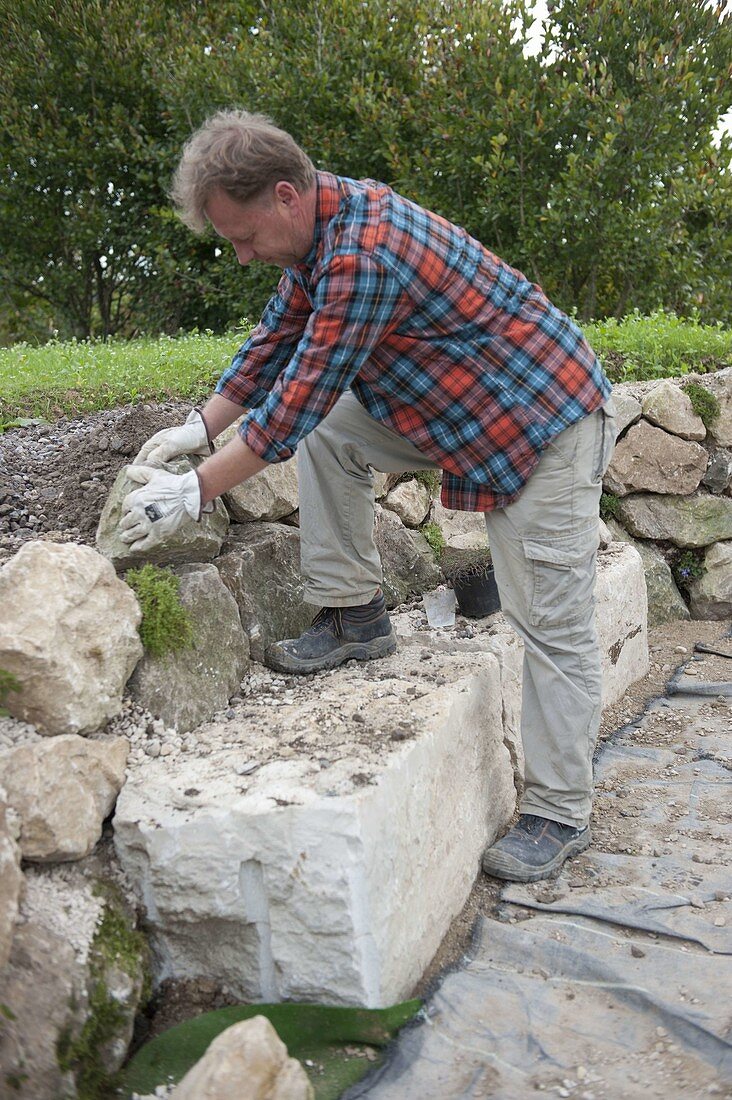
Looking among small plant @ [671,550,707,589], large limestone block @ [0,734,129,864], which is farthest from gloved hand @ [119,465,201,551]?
small plant @ [671,550,707,589]

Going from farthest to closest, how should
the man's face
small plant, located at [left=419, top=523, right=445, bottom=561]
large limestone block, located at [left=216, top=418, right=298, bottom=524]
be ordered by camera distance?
small plant, located at [left=419, top=523, right=445, bottom=561] < large limestone block, located at [left=216, top=418, right=298, bottom=524] < the man's face

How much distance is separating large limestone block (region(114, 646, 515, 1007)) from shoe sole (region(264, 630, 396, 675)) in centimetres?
44

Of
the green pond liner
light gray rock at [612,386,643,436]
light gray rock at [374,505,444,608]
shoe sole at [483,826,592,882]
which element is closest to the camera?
the green pond liner

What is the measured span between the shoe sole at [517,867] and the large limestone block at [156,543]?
4.64ft

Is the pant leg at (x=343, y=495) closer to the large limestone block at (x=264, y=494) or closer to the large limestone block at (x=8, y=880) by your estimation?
the large limestone block at (x=264, y=494)

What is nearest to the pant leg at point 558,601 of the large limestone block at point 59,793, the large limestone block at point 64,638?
the large limestone block at point 64,638

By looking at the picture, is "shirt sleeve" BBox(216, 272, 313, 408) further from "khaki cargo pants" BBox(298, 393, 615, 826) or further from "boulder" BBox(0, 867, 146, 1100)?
"boulder" BBox(0, 867, 146, 1100)

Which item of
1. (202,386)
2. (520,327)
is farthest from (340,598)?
(202,386)

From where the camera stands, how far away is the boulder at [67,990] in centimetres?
204

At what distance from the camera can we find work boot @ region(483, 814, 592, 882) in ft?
10.0

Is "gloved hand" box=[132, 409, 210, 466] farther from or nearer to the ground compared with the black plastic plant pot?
farther from the ground

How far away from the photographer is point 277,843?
2348 millimetres

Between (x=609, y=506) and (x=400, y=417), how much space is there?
3355 mm

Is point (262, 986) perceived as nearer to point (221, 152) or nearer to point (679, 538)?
point (221, 152)
